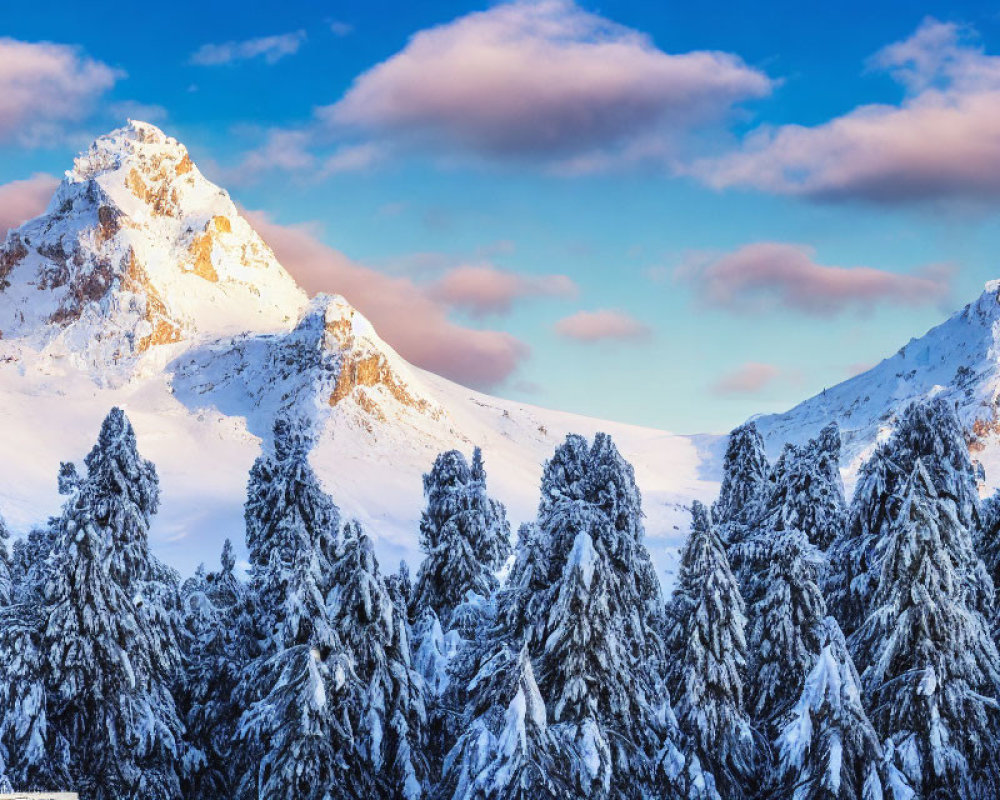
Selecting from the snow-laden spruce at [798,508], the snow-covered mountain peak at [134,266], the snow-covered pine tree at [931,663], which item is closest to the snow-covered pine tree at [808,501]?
the snow-laden spruce at [798,508]

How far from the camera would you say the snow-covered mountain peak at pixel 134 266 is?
504 ft

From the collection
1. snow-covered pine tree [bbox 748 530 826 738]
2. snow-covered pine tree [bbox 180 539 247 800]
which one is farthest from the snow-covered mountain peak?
snow-covered pine tree [bbox 748 530 826 738]

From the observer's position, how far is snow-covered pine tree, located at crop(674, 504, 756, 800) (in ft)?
74.8

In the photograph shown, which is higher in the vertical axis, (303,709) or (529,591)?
(529,591)

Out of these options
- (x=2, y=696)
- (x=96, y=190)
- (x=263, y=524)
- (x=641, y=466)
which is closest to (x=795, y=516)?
(x=263, y=524)

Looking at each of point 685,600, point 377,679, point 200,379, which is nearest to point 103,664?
Answer: point 377,679

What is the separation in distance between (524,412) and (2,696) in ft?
541

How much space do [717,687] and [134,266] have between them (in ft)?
505

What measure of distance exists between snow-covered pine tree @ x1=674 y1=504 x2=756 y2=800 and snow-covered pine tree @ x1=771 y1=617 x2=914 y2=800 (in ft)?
11.2

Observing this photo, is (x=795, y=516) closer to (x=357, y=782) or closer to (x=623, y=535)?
(x=623, y=535)

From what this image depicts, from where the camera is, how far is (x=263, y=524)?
3356 centimetres

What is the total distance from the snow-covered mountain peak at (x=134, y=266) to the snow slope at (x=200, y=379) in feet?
1.06

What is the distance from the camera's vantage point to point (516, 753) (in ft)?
55.8

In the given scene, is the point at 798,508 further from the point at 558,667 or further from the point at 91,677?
the point at 91,677
